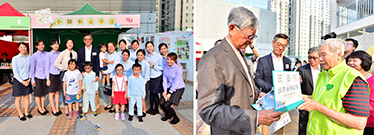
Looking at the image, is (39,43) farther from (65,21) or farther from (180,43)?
(180,43)

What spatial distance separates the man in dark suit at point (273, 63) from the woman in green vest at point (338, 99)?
121cm

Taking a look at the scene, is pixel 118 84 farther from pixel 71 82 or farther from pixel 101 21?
pixel 101 21

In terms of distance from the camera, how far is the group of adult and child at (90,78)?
422 cm

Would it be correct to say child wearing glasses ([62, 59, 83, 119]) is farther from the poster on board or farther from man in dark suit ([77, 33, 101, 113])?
the poster on board

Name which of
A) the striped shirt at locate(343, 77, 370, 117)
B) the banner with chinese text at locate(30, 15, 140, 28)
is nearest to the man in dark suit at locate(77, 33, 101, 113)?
the banner with chinese text at locate(30, 15, 140, 28)

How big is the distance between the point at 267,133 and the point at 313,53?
Result: 1.42 m

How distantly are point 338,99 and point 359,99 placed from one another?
12 cm

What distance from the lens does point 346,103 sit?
1.36 m

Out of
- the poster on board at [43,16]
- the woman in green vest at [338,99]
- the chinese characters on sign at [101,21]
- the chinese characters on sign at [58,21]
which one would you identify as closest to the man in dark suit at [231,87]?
the woman in green vest at [338,99]

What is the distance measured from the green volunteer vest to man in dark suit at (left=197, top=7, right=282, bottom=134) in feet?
2.27

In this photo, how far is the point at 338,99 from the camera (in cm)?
140

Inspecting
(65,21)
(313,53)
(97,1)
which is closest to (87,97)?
(65,21)

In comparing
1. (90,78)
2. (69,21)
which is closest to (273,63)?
(90,78)

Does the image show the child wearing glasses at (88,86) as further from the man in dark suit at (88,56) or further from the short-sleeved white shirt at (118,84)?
the short-sleeved white shirt at (118,84)
